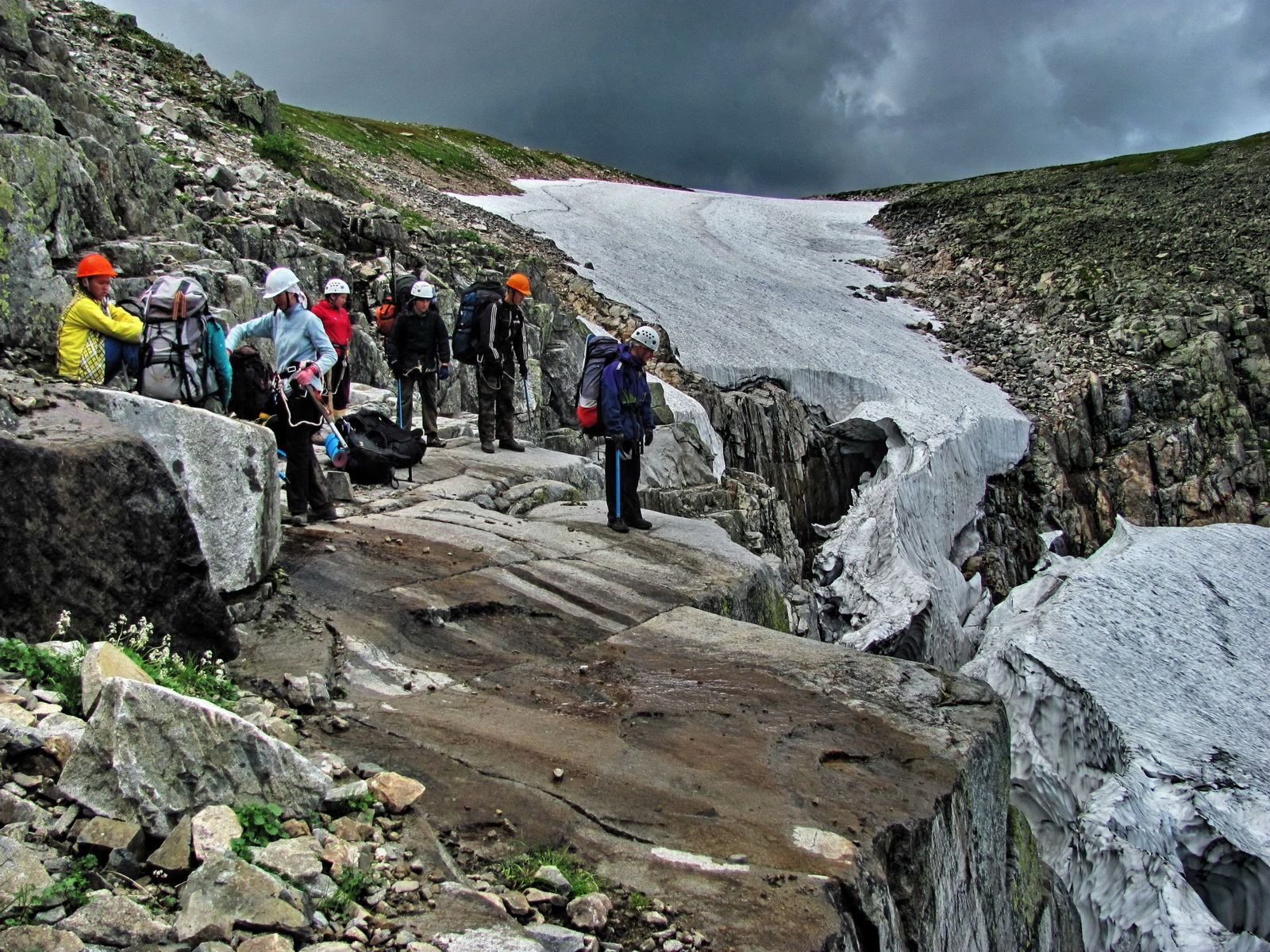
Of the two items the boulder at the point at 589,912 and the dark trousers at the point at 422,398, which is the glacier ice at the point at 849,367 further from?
the boulder at the point at 589,912

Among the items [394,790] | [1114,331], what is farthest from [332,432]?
[1114,331]

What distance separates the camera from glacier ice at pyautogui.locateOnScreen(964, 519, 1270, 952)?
1176 cm

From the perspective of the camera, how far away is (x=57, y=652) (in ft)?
14.8

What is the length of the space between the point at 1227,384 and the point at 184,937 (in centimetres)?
3508

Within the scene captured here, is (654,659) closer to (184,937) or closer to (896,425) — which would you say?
(184,937)

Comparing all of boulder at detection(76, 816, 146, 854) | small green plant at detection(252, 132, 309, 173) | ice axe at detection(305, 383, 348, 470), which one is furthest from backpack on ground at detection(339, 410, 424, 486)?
small green plant at detection(252, 132, 309, 173)

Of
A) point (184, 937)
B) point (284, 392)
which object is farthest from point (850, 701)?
point (284, 392)

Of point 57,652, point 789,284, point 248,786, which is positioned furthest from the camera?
point 789,284

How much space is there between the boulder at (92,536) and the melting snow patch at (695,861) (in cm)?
329

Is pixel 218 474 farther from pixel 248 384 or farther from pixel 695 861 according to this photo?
pixel 695 861

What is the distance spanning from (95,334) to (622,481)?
5.55m

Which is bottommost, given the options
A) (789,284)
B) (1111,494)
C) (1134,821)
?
(1134,821)

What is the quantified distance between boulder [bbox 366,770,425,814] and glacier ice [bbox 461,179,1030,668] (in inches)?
590

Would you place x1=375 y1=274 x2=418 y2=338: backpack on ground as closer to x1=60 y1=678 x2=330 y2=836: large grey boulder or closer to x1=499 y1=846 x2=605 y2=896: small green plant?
x1=60 y1=678 x2=330 y2=836: large grey boulder
